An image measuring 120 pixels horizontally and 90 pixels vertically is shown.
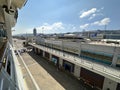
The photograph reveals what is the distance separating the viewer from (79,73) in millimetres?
15039

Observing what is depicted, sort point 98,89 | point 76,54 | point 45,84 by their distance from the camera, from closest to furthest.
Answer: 1. point 98,89
2. point 45,84
3. point 76,54

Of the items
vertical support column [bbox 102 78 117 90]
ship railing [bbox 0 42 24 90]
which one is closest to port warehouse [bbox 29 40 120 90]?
vertical support column [bbox 102 78 117 90]

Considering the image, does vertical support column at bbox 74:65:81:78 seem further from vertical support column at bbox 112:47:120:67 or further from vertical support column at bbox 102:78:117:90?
vertical support column at bbox 112:47:120:67

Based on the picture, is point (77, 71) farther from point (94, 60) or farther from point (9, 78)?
point (9, 78)

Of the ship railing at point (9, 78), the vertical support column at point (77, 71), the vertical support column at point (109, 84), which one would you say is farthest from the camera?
the vertical support column at point (77, 71)

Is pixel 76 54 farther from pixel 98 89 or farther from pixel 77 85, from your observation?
pixel 98 89

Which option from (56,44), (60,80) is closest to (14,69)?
(60,80)

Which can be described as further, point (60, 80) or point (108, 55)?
point (60, 80)

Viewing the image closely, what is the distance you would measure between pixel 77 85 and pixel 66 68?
195 inches

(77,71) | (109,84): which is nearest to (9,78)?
(109,84)

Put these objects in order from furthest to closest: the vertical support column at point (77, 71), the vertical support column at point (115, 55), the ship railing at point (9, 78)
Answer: the vertical support column at point (77, 71) → the vertical support column at point (115, 55) → the ship railing at point (9, 78)

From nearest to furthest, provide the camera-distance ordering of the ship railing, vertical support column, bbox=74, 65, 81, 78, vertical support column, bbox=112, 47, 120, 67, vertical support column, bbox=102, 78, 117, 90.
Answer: the ship railing, vertical support column, bbox=102, 78, 117, 90, vertical support column, bbox=112, 47, 120, 67, vertical support column, bbox=74, 65, 81, 78

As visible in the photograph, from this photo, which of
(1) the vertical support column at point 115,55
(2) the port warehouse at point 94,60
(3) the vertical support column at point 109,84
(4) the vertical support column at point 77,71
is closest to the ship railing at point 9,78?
(2) the port warehouse at point 94,60

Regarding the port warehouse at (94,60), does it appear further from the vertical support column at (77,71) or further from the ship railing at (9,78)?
the ship railing at (9,78)
